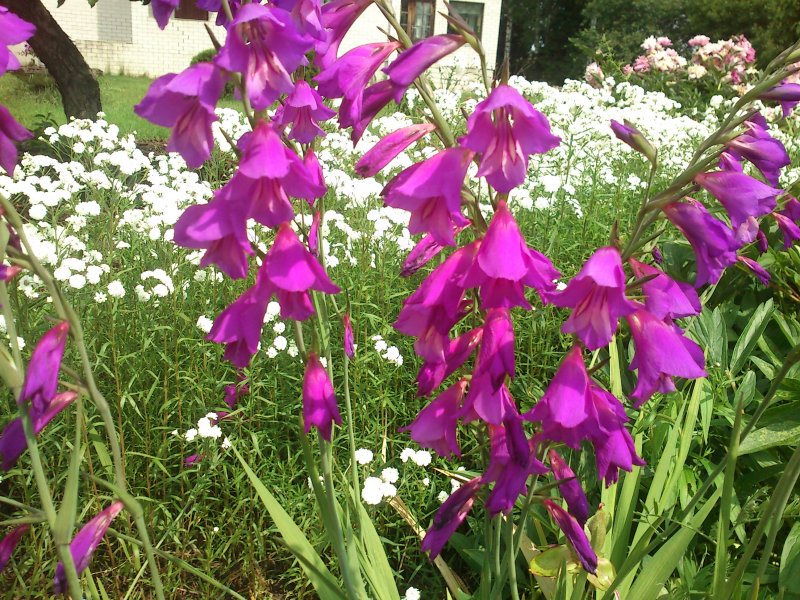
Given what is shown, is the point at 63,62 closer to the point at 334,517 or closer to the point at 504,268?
the point at 334,517

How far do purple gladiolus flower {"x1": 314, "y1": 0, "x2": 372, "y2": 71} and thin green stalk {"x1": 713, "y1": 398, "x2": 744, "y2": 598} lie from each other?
2.92 feet

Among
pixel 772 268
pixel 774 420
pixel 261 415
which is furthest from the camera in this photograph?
pixel 772 268

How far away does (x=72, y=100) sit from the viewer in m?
7.89

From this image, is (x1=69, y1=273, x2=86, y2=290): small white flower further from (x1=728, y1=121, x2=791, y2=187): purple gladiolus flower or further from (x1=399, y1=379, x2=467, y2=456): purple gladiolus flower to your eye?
(x1=728, y1=121, x2=791, y2=187): purple gladiolus flower

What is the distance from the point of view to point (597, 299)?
37.7 inches

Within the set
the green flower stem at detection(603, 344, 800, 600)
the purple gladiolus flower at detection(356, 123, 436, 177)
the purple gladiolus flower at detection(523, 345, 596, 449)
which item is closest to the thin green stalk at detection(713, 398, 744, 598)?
the green flower stem at detection(603, 344, 800, 600)

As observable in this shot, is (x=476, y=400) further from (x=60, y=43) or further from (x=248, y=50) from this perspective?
(x=60, y=43)

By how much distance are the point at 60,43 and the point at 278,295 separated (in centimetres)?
826

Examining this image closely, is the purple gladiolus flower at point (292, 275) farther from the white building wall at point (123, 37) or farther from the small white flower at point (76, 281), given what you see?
the white building wall at point (123, 37)

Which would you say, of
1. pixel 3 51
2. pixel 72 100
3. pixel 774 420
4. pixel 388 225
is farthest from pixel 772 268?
Answer: pixel 72 100

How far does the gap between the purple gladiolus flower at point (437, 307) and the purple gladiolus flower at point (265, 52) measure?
1.09 feet

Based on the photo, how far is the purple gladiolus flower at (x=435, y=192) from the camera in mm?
899

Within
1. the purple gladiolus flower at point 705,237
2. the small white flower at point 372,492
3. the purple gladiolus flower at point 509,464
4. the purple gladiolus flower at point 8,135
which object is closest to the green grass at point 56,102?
the small white flower at point 372,492

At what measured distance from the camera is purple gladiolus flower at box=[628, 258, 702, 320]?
1.00m
